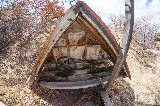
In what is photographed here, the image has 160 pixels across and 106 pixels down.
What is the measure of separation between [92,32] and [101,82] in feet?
5.70

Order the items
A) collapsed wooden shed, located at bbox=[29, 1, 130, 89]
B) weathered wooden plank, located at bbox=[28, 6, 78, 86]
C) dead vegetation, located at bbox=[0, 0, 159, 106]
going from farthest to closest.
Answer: dead vegetation, located at bbox=[0, 0, 159, 106] → collapsed wooden shed, located at bbox=[29, 1, 130, 89] → weathered wooden plank, located at bbox=[28, 6, 78, 86]

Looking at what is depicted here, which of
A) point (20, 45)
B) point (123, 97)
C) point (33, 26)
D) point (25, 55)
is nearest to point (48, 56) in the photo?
point (123, 97)

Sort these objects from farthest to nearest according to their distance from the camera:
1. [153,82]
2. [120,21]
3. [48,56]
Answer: [120,21], [153,82], [48,56]

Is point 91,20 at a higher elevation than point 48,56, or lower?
higher

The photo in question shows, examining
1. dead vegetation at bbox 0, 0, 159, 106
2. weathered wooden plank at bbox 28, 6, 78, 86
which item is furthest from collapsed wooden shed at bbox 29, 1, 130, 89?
dead vegetation at bbox 0, 0, 159, 106

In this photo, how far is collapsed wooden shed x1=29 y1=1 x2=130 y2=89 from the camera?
727 cm

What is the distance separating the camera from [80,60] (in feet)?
26.1

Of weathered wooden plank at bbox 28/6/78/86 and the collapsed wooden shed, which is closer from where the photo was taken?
weathered wooden plank at bbox 28/6/78/86

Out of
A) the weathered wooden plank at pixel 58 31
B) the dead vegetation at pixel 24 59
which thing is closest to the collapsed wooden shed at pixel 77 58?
the weathered wooden plank at pixel 58 31

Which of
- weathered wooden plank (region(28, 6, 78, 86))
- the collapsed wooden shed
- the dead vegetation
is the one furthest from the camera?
the dead vegetation

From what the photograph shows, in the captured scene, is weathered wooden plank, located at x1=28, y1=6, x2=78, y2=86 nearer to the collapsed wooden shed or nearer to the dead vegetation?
the collapsed wooden shed

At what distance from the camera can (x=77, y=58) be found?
7965 millimetres

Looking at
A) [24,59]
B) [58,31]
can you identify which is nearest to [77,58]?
[58,31]

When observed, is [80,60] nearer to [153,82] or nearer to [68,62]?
[68,62]
